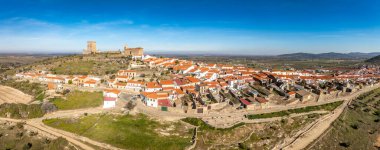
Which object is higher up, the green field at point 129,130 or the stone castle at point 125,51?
the stone castle at point 125,51

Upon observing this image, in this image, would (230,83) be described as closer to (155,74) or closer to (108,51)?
(155,74)

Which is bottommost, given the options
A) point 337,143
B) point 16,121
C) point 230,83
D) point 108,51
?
point 337,143

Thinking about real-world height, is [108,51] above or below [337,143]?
above

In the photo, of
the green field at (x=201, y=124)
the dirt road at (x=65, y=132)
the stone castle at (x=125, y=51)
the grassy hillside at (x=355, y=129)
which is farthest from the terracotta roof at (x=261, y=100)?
the stone castle at (x=125, y=51)

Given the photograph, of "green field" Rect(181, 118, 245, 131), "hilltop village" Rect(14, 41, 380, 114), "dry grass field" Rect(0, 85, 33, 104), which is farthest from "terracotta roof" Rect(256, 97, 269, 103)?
"dry grass field" Rect(0, 85, 33, 104)

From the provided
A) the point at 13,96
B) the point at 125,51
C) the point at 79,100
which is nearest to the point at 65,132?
the point at 79,100

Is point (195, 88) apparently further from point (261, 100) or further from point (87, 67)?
point (87, 67)

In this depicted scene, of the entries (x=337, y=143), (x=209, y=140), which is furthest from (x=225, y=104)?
→ (x=337, y=143)

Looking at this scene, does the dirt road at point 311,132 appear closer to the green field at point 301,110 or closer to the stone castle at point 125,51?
the green field at point 301,110
